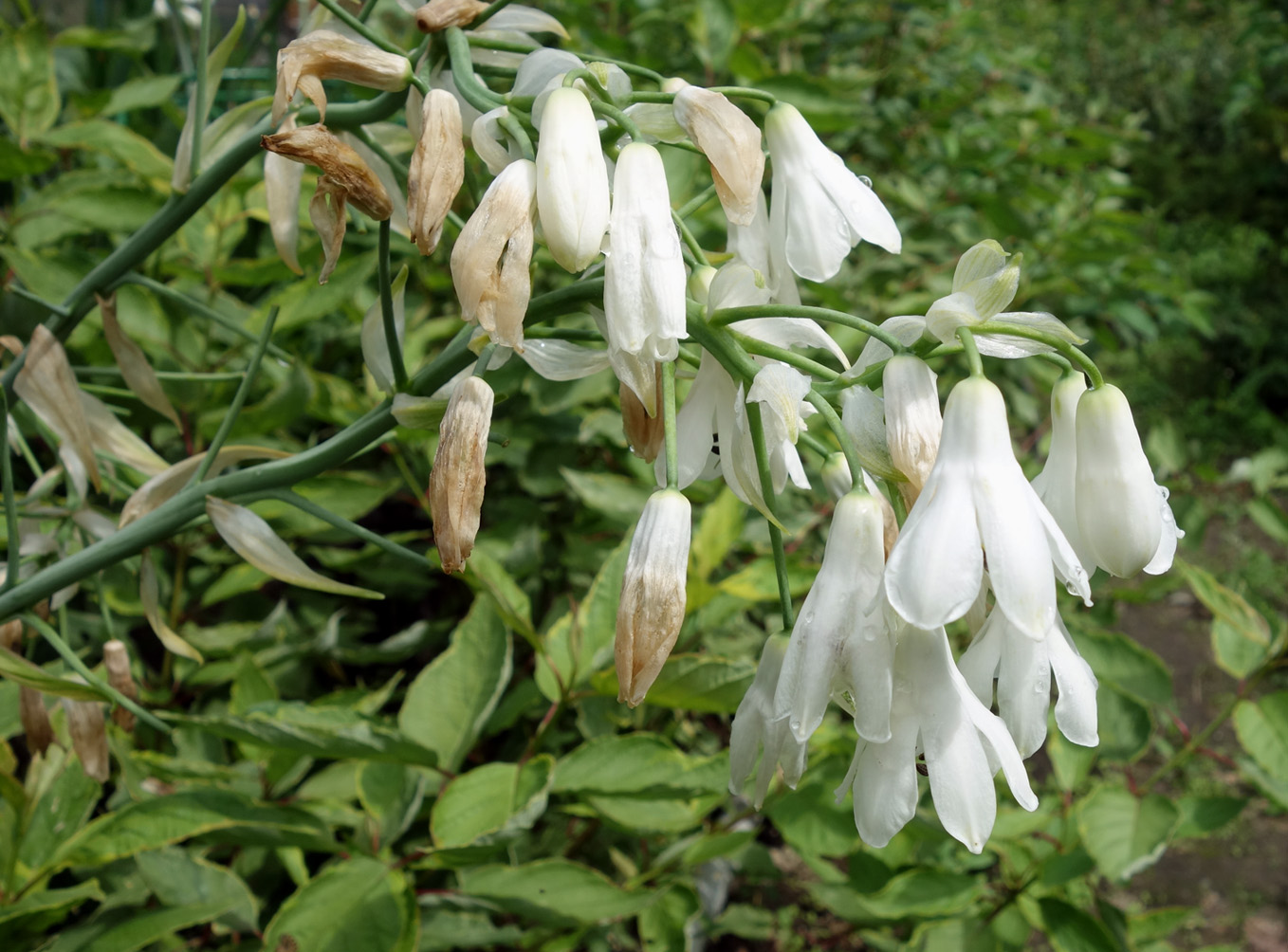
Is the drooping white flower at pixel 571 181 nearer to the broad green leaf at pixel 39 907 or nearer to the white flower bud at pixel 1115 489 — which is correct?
the white flower bud at pixel 1115 489

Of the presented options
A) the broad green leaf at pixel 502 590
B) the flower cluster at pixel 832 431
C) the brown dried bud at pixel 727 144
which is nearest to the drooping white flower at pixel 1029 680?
the flower cluster at pixel 832 431

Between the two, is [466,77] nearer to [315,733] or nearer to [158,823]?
[315,733]

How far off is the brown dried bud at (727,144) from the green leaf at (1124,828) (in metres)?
1.03

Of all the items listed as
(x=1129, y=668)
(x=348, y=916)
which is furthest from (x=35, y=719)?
(x=1129, y=668)

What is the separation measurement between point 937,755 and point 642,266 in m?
0.29

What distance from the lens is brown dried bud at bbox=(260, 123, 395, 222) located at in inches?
22.9

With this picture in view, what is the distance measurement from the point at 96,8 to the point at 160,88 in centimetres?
96

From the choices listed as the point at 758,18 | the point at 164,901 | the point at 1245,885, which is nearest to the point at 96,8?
the point at 758,18

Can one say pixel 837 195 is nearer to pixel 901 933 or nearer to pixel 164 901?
pixel 164 901

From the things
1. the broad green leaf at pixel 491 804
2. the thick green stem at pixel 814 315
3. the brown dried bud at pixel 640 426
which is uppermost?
the thick green stem at pixel 814 315

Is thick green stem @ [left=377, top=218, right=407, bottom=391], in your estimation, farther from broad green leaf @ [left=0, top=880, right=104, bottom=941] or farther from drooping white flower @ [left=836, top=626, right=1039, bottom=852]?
broad green leaf @ [left=0, top=880, right=104, bottom=941]

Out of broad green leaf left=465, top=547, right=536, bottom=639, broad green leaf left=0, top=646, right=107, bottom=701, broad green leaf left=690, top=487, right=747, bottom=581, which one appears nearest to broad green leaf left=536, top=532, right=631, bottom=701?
broad green leaf left=465, top=547, right=536, bottom=639

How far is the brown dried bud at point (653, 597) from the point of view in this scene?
0.51 metres

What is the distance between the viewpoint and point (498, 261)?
0.50 meters
